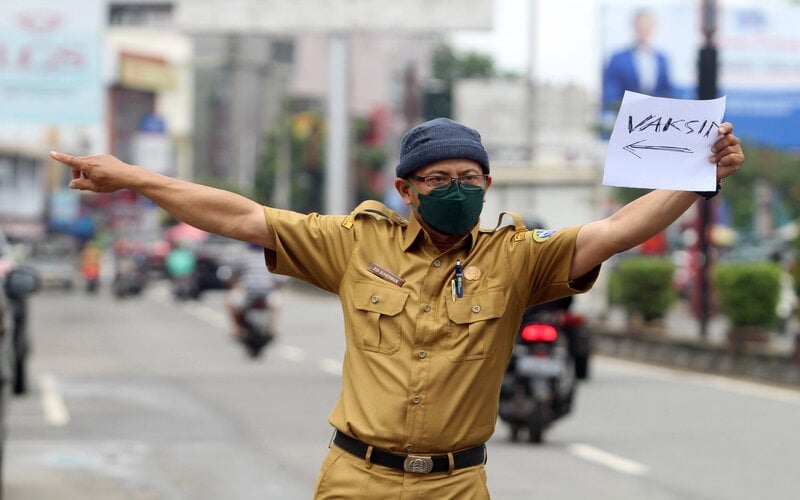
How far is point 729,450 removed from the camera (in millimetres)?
12828

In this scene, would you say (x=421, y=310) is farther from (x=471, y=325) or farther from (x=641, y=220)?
(x=641, y=220)

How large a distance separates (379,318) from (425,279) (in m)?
Result: 0.15

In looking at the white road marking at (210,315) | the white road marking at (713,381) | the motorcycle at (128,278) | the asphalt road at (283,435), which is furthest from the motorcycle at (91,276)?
the white road marking at (713,381)

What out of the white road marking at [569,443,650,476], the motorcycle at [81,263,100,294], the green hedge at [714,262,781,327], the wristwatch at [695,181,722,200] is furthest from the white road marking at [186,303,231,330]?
the wristwatch at [695,181,722,200]

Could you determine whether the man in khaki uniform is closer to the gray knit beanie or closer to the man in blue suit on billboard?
the gray knit beanie

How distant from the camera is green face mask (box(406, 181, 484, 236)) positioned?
4.50 meters

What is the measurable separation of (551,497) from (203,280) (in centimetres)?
3602

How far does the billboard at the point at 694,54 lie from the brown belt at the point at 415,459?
32301mm

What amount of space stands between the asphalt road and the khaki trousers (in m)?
5.76

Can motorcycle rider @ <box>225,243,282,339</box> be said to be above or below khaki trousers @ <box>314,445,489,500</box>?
below

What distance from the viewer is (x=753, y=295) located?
21.2 m

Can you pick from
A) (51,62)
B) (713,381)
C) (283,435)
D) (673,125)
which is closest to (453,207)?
(673,125)

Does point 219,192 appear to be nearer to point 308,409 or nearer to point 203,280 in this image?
point 308,409

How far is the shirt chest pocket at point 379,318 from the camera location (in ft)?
14.9
